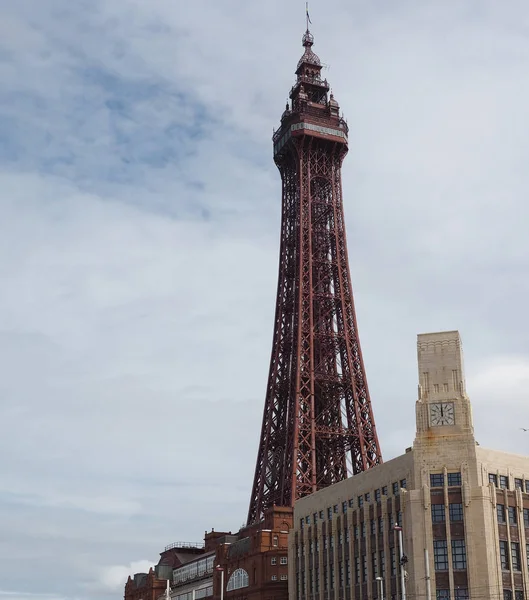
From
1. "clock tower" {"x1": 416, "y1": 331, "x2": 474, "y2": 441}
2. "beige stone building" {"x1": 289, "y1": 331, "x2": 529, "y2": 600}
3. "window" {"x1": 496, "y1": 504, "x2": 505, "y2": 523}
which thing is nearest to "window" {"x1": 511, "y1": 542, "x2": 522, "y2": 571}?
"beige stone building" {"x1": 289, "y1": 331, "x2": 529, "y2": 600}

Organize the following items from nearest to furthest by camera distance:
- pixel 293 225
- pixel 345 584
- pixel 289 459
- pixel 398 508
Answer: pixel 398 508
pixel 345 584
pixel 289 459
pixel 293 225

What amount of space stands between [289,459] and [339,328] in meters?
22.3

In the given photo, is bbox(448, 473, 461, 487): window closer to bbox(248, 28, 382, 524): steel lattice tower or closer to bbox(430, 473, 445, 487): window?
bbox(430, 473, 445, 487): window

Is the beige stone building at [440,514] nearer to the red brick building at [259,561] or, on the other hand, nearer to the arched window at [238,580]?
the red brick building at [259,561]

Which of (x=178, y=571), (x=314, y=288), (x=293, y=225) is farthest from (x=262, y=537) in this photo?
(x=293, y=225)

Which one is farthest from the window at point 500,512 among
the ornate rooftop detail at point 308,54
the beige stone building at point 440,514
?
the ornate rooftop detail at point 308,54

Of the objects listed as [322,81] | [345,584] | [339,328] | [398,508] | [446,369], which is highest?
[322,81]

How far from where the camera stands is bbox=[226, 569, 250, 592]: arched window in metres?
109

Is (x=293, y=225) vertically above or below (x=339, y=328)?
above

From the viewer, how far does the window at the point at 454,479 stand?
81250 millimetres

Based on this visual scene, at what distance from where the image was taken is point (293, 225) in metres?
149

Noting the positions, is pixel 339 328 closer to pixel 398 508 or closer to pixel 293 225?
pixel 293 225

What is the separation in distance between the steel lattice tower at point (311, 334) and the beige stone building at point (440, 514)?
3187 cm

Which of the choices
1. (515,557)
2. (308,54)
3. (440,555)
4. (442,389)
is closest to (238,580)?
(440,555)
